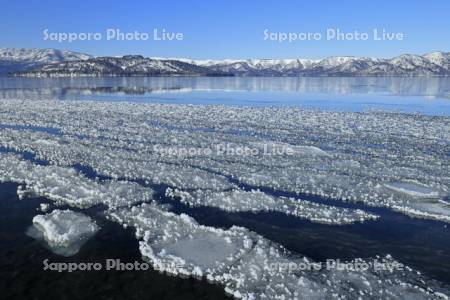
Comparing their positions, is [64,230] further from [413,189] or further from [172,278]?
[413,189]

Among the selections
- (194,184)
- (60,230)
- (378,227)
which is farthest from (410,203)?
(60,230)

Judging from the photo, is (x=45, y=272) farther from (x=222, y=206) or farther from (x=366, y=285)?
(x=366, y=285)

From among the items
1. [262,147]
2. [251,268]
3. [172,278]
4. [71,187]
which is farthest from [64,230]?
[262,147]

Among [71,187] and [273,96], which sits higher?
[273,96]

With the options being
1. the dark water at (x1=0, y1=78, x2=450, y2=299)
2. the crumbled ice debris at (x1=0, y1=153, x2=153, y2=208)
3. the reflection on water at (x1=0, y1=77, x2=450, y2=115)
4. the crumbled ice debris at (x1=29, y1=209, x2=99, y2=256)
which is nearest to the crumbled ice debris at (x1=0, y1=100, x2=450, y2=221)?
the crumbled ice debris at (x1=0, y1=153, x2=153, y2=208)

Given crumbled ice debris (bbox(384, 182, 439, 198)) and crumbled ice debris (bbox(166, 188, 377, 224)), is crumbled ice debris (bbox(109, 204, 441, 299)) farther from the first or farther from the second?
crumbled ice debris (bbox(384, 182, 439, 198))
